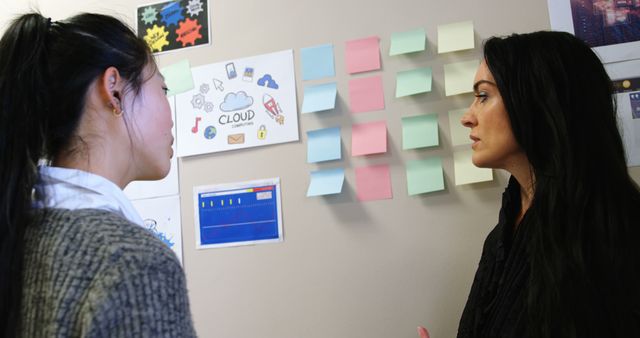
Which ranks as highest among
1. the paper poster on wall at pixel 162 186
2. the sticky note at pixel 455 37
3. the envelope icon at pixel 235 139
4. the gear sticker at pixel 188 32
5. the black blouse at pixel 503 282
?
the gear sticker at pixel 188 32

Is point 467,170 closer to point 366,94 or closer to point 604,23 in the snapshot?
point 366,94

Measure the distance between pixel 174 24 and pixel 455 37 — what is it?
80 cm

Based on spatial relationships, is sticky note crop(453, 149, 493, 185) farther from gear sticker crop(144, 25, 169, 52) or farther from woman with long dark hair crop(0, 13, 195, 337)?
gear sticker crop(144, 25, 169, 52)

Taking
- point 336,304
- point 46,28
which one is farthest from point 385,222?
point 46,28

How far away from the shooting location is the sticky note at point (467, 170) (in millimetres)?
1237

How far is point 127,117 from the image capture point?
2.46 ft

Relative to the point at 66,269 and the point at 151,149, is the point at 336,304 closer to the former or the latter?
the point at 151,149

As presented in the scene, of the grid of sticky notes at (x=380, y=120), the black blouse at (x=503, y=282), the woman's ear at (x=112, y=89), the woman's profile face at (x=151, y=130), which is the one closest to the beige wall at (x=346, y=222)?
the grid of sticky notes at (x=380, y=120)

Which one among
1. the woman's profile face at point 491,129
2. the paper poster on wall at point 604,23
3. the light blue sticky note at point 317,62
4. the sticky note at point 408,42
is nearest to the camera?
the woman's profile face at point 491,129

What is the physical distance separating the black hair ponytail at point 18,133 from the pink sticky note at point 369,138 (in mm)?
793

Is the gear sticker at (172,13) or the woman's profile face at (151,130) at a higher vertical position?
the gear sticker at (172,13)

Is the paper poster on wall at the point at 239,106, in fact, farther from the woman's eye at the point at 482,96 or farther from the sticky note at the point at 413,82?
the woman's eye at the point at 482,96

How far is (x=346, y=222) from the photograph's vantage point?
136 centimetres

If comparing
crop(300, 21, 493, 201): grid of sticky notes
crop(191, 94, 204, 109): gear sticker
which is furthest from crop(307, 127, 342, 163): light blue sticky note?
crop(191, 94, 204, 109): gear sticker
